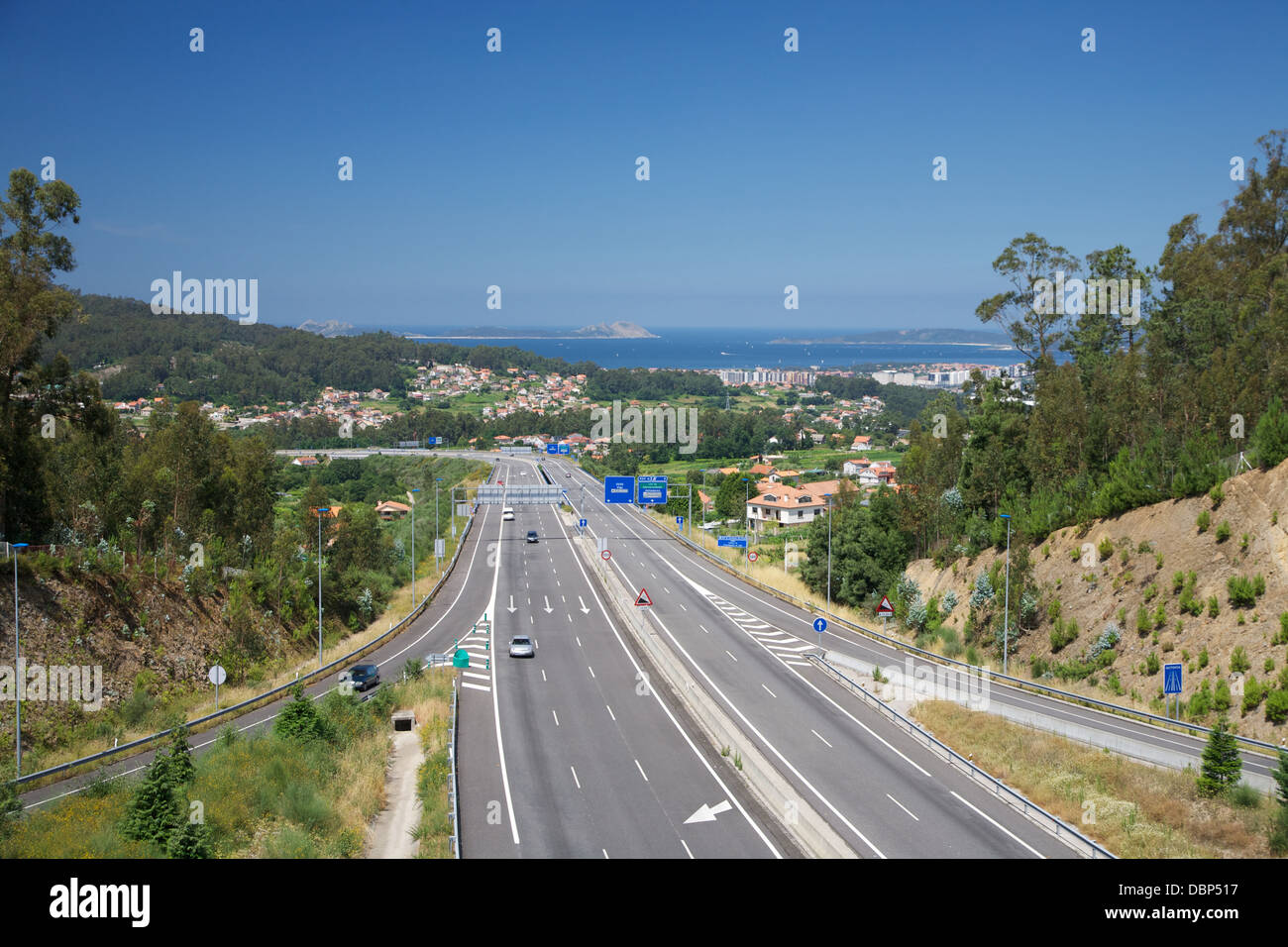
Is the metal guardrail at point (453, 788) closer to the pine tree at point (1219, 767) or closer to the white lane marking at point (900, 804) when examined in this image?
the white lane marking at point (900, 804)

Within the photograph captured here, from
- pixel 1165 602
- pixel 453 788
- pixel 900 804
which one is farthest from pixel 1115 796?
pixel 1165 602

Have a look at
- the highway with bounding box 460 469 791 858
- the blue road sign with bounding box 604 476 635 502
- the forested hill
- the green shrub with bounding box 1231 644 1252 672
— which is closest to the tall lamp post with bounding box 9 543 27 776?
the highway with bounding box 460 469 791 858

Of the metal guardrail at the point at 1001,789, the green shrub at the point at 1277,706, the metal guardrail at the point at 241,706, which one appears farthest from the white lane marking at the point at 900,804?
the metal guardrail at the point at 241,706

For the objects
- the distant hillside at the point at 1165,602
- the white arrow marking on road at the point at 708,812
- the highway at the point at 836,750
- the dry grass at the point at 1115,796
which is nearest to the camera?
the dry grass at the point at 1115,796

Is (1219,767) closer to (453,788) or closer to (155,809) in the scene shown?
(453,788)
